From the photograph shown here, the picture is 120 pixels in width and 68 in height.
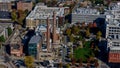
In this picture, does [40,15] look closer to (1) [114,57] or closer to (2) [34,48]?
(2) [34,48]

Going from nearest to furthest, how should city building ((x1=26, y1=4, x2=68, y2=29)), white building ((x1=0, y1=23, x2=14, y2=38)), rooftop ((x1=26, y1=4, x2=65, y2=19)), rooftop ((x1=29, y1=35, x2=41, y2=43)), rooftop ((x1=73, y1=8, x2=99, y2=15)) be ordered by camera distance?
rooftop ((x1=29, y1=35, x2=41, y2=43)) → white building ((x1=0, y1=23, x2=14, y2=38)) → city building ((x1=26, y1=4, x2=68, y2=29)) → rooftop ((x1=26, y1=4, x2=65, y2=19)) → rooftop ((x1=73, y1=8, x2=99, y2=15))

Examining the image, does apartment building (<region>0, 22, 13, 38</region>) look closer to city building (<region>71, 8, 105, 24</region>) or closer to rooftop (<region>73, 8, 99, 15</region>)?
city building (<region>71, 8, 105, 24</region>)

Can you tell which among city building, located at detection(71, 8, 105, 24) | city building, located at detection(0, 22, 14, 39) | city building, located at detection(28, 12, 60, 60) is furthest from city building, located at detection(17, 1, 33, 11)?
city building, located at detection(28, 12, 60, 60)

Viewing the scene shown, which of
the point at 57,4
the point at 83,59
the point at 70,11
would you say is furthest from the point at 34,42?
the point at 57,4

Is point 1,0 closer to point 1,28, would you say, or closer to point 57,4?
point 57,4

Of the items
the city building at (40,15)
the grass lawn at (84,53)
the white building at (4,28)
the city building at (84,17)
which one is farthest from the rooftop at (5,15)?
the grass lawn at (84,53)
